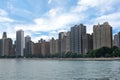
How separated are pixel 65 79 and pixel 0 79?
401 inches

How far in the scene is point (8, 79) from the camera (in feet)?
143

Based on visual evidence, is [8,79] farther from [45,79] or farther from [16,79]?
[45,79]

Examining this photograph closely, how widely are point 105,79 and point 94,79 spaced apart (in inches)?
65.9

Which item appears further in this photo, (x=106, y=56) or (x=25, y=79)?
(x=106, y=56)

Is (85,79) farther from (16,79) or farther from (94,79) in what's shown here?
(16,79)

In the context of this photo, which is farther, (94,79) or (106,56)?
(106,56)

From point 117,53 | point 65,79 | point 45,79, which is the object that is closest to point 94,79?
point 65,79

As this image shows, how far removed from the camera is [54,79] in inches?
1683

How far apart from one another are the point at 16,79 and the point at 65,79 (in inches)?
306

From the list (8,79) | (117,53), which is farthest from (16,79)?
(117,53)

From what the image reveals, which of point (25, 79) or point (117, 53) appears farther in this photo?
point (117, 53)

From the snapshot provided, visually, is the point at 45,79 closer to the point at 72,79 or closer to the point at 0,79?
the point at 72,79

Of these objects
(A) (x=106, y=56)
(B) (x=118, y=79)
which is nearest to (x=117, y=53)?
(A) (x=106, y=56)

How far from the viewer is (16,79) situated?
4366cm
